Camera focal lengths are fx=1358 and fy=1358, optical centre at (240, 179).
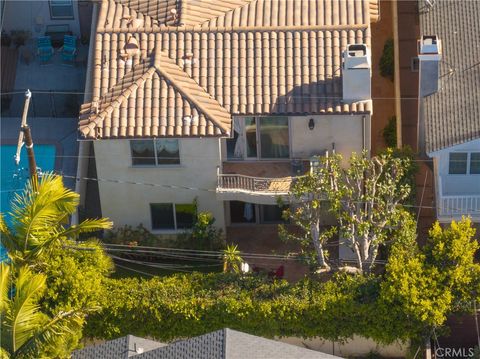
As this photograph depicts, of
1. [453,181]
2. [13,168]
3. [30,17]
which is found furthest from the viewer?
[30,17]

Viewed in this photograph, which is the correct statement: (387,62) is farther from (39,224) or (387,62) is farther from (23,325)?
(23,325)

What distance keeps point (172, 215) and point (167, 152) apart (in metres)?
2.77

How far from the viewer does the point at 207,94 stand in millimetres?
49812

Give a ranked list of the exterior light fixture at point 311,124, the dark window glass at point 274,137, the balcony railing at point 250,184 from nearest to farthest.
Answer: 1. the balcony railing at point 250,184
2. the exterior light fixture at point 311,124
3. the dark window glass at point 274,137

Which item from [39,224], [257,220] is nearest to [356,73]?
[257,220]

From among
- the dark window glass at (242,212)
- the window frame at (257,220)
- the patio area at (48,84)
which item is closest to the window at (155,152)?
the dark window glass at (242,212)

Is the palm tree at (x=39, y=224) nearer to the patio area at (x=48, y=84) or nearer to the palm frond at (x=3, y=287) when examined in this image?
the palm frond at (x=3, y=287)

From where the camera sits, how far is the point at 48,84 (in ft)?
188

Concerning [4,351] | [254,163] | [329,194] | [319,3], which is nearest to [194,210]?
[254,163]

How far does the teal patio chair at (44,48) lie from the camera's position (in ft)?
190

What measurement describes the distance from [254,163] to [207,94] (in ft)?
11.3

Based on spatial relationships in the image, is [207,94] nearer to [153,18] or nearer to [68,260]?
[153,18]

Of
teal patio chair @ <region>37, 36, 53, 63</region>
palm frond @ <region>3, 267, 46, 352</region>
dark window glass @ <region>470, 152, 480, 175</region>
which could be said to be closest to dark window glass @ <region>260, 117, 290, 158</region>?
dark window glass @ <region>470, 152, 480, 175</region>

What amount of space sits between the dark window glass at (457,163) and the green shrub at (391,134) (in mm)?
4716
